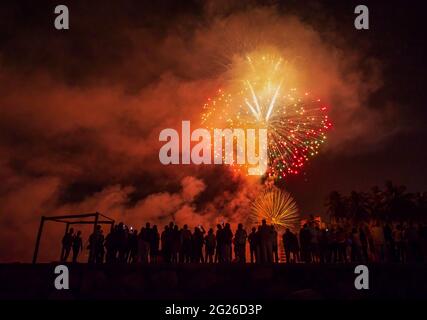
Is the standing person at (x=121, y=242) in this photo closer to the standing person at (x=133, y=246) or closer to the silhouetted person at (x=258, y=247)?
the standing person at (x=133, y=246)

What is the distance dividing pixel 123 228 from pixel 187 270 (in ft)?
12.4

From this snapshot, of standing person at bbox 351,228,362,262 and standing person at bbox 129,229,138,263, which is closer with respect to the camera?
standing person at bbox 351,228,362,262

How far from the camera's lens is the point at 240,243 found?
62.3 feet

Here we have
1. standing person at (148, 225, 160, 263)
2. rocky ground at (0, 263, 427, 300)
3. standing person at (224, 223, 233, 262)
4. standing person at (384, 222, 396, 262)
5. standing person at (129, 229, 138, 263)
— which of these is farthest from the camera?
standing person at (129, 229, 138, 263)

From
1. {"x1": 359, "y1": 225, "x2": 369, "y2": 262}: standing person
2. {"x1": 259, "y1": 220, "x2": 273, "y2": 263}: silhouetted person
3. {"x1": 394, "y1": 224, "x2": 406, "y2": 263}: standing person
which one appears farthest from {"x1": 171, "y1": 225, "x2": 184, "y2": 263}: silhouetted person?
{"x1": 394, "y1": 224, "x2": 406, "y2": 263}: standing person

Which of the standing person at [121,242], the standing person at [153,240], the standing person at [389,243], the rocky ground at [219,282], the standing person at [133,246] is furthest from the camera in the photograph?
the standing person at [133,246]

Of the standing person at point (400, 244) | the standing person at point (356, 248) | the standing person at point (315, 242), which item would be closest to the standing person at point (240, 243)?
the standing person at point (315, 242)

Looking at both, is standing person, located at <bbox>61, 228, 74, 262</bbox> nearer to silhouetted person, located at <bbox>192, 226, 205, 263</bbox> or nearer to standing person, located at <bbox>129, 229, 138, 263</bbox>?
standing person, located at <bbox>129, 229, 138, 263</bbox>

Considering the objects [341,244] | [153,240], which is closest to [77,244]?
[153,240]

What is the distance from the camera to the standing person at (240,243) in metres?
18.9

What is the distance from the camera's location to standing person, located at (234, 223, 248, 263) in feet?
61.9
